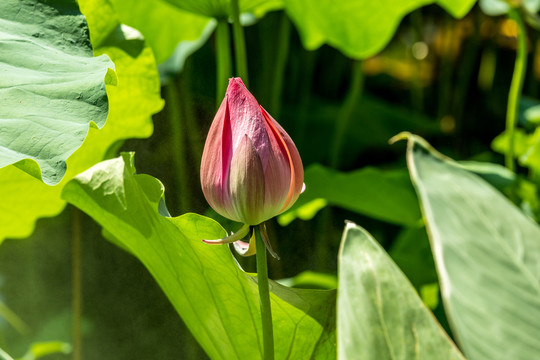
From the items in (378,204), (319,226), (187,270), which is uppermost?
(187,270)

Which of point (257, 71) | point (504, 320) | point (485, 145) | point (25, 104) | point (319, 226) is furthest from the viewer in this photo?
point (485, 145)

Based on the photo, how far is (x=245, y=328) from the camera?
0.39 metres

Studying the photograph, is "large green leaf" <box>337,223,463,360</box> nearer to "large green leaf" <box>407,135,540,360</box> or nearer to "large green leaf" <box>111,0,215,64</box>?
"large green leaf" <box>407,135,540,360</box>

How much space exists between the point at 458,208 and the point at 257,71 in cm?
98

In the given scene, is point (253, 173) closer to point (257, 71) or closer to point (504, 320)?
point (504, 320)

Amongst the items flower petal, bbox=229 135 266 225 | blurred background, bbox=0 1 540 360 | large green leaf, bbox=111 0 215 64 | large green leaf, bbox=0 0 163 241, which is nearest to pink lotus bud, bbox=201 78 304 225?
flower petal, bbox=229 135 266 225

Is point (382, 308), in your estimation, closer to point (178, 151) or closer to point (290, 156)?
point (290, 156)

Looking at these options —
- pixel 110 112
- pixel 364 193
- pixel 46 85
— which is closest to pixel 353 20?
pixel 364 193

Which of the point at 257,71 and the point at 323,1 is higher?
the point at 323,1

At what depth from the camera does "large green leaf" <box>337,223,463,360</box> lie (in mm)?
249

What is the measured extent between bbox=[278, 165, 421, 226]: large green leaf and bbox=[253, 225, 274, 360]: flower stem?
1.07 ft

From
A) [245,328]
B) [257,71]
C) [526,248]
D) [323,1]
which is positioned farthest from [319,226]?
[526,248]

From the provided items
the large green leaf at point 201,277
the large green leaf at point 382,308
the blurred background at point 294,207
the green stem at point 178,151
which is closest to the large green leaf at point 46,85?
the large green leaf at point 201,277

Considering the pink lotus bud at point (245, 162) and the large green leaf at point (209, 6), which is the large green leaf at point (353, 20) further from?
the pink lotus bud at point (245, 162)
